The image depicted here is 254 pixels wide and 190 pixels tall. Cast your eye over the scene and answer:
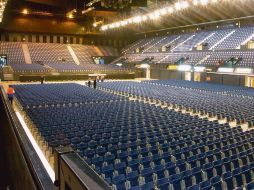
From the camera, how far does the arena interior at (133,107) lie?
6.24 metres

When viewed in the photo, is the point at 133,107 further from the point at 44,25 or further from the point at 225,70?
the point at 44,25

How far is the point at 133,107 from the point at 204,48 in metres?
23.8

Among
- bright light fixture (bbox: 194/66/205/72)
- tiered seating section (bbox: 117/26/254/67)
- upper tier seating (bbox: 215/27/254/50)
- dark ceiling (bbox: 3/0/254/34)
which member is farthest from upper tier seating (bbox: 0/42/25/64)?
upper tier seating (bbox: 215/27/254/50)

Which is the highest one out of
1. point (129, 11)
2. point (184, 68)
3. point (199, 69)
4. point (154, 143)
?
point (129, 11)

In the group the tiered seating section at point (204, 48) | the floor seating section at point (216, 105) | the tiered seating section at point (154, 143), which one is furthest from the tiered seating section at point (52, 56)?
the tiered seating section at point (154, 143)

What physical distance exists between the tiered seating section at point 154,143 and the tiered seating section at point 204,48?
55.4ft

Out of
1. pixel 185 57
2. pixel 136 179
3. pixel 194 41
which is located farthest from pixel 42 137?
pixel 194 41

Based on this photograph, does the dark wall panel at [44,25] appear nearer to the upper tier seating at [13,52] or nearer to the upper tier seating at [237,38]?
the upper tier seating at [13,52]

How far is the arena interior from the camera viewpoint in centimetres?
624

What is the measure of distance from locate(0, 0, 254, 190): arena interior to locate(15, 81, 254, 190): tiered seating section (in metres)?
0.04

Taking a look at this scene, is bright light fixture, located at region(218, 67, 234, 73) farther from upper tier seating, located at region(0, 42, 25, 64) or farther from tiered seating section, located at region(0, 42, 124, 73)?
upper tier seating, located at region(0, 42, 25, 64)

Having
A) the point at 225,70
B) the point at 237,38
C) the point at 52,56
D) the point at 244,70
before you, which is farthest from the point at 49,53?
the point at 244,70

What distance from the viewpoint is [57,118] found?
40.6ft

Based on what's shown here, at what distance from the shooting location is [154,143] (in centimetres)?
905
